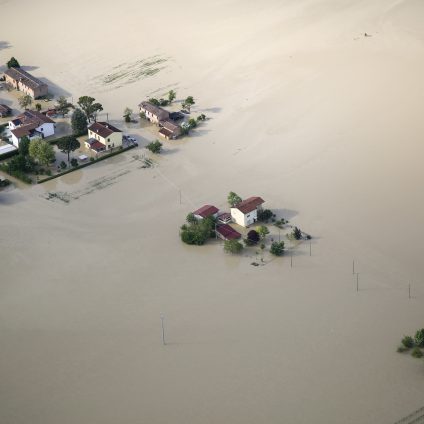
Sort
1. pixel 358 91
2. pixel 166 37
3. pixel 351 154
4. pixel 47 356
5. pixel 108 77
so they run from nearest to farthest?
pixel 47 356
pixel 351 154
pixel 358 91
pixel 108 77
pixel 166 37

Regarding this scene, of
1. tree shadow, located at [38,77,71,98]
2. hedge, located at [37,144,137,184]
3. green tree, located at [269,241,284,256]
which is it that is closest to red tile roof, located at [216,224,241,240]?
green tree, located at [269,241,284,256]

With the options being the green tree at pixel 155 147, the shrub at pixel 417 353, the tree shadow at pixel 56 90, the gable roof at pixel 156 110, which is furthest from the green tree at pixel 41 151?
the shrub at pixel 417 353

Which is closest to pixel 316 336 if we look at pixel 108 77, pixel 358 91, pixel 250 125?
pixel 250 125

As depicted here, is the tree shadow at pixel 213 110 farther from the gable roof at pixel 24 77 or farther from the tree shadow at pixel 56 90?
the gable roof at pixel 24 77

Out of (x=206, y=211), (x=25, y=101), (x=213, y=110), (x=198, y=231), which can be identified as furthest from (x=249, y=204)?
(x=25, y=101)

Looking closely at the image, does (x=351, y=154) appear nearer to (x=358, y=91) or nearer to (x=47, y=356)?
(x=358, y=91)

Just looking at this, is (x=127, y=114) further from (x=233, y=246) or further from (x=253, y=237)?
(x=233, y=246)

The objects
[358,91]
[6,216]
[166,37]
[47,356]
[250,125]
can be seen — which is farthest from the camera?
[166,37]

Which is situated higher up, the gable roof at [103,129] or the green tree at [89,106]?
the green tree at [89,106]
